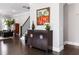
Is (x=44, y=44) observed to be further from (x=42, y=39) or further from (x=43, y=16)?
(x=43, y=16)

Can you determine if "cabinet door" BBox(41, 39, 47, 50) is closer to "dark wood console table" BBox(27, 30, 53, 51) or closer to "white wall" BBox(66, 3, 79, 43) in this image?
"dark wood console table" BBox(27, 30, 53, 51)

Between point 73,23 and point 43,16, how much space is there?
181 cm

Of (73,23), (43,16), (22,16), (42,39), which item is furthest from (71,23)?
(22,16)

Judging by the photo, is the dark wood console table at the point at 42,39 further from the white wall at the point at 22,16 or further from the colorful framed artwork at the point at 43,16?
the white wall at the point at 22,16

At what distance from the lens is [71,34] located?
5.33 m

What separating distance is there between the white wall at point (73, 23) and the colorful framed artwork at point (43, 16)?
1673 mm

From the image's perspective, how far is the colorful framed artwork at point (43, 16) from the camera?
13.9ft

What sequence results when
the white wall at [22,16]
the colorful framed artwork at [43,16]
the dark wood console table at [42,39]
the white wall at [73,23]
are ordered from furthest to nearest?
the white wall at [22,16], the white wall at [73,23], the colorful framed artwork at [43,16], the dark wood console table at [42,39]

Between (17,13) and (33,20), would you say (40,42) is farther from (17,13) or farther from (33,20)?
(17,13)

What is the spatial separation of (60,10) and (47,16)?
601 mm

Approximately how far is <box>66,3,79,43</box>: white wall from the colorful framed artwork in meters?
1.67

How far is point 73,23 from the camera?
5211 millimetres

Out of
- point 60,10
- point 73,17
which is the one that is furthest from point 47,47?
point 73,17

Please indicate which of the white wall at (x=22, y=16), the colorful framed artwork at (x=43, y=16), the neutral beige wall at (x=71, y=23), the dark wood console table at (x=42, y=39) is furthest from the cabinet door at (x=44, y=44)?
the white wall at (x=22, y=16)
